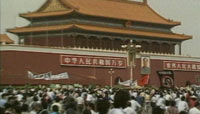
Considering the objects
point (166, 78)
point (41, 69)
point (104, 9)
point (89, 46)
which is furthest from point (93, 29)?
point (166, 78)

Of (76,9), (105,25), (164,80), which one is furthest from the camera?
(105,25)

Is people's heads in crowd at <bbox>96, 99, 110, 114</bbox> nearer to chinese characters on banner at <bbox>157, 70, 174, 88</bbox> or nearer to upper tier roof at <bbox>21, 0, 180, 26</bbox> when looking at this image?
chinese characters on banner at <bbox>157, 70, 174, 88</bbox>

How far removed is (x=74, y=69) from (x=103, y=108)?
35219mm

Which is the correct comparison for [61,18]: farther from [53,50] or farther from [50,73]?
[50,73]

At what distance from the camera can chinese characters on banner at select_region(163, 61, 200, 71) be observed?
51.1 meters

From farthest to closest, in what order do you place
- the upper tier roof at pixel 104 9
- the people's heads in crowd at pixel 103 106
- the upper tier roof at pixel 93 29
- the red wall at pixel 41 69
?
the upper tier roof at pixel 104 9, the upper tier roof at pixel 93 29, the red wall at pixel 41 69, the people's heads in crowd at pixel 103 106

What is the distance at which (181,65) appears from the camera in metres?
52.4

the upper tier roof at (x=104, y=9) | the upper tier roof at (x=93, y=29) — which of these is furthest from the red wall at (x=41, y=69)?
the upper tier roof at (x=104, y=9)

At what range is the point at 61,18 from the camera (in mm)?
48375

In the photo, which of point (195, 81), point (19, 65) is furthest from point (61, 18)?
point (195, 81)

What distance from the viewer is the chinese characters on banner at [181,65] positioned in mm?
51094

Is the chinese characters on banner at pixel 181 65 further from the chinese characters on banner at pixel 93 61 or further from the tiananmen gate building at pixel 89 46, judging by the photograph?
the chinese characters on banner at pixel 93 61

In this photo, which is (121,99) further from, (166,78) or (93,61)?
(93,61)

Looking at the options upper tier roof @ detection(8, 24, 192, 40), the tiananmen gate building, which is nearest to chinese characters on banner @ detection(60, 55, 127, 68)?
the tiananmen gate building
